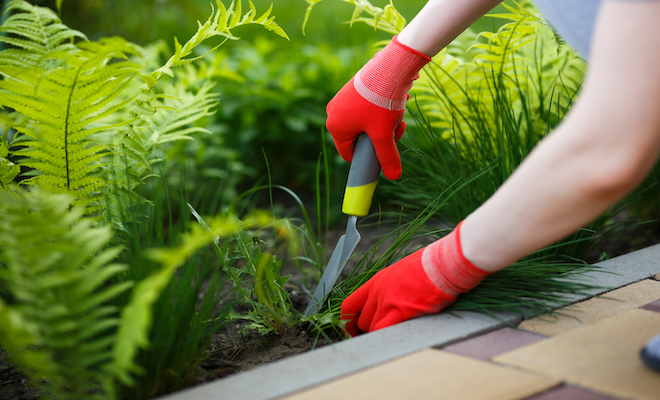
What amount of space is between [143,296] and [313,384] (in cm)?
36

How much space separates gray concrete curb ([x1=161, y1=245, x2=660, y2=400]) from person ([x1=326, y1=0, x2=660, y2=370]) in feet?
0.23

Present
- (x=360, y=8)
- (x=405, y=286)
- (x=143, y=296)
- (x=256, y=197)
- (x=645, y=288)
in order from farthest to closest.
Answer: (x=256, y=197) → (x=360, y=8) → (x=645, y=288) → (x=405, y=286) → (x=143, y=296)

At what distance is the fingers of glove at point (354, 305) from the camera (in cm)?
134

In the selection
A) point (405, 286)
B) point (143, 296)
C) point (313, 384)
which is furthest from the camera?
point (405, 286)

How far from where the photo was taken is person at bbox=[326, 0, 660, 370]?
78 centimetres

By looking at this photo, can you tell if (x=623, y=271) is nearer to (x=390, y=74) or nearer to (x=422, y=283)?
(x=422, y=283)

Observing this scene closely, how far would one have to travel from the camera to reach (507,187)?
3.11ft

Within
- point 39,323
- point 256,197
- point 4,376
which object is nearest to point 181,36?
point 256,197

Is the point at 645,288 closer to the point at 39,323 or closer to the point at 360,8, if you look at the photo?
the point at 360,8

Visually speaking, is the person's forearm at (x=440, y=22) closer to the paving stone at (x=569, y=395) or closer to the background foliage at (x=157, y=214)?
the background foliage at (x=157, y=214)

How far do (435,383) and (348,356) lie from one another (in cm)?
19

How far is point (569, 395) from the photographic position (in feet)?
2.93

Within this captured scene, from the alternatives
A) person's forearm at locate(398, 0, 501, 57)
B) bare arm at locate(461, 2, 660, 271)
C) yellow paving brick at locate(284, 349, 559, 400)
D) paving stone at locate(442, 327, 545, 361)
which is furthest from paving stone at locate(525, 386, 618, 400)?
person's forearm at locate(398, 0, 501, 57)

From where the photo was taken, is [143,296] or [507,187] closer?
[143,296]
